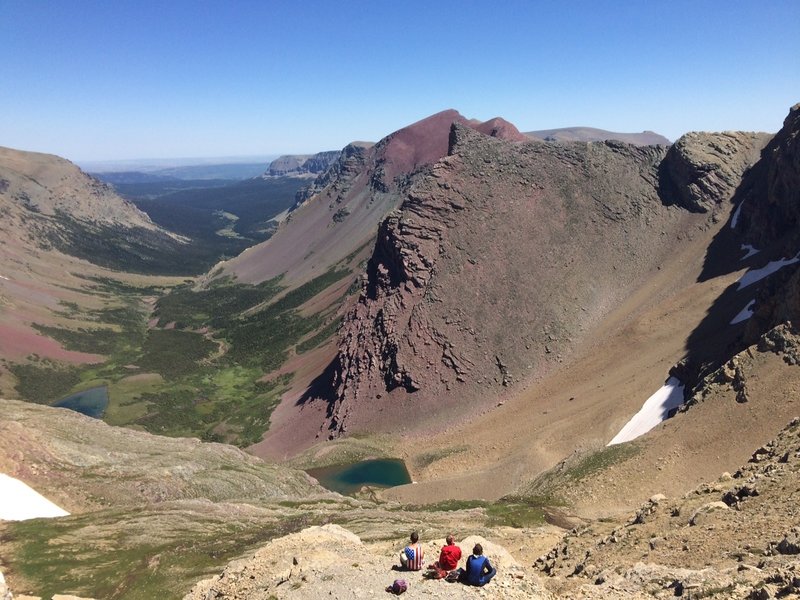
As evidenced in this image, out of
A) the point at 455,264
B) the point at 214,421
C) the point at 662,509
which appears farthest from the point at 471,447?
the point at 214,421

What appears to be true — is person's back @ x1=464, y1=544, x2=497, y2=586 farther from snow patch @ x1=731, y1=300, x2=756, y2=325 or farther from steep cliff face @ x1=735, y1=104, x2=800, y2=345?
snow patch @ x1=731, y1=300, x2=756, y2=325

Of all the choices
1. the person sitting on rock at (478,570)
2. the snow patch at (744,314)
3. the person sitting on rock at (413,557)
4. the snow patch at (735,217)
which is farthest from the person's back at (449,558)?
the snow patch at (735,217)

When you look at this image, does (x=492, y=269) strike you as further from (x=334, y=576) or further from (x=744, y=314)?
(x=334, y=576)

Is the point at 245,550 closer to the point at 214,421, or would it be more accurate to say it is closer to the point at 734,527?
the point at 734,527

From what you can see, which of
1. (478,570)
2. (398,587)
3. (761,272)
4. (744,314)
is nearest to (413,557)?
(398,587)

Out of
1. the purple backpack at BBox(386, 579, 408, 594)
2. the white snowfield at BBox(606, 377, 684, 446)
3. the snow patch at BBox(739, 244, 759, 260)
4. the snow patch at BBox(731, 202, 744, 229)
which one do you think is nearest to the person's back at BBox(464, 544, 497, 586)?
the purple backpack at BBox(386, 579, 408, 594)

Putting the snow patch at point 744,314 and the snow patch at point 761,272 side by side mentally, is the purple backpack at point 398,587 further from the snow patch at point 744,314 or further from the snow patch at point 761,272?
the snow patch at point 761,272
